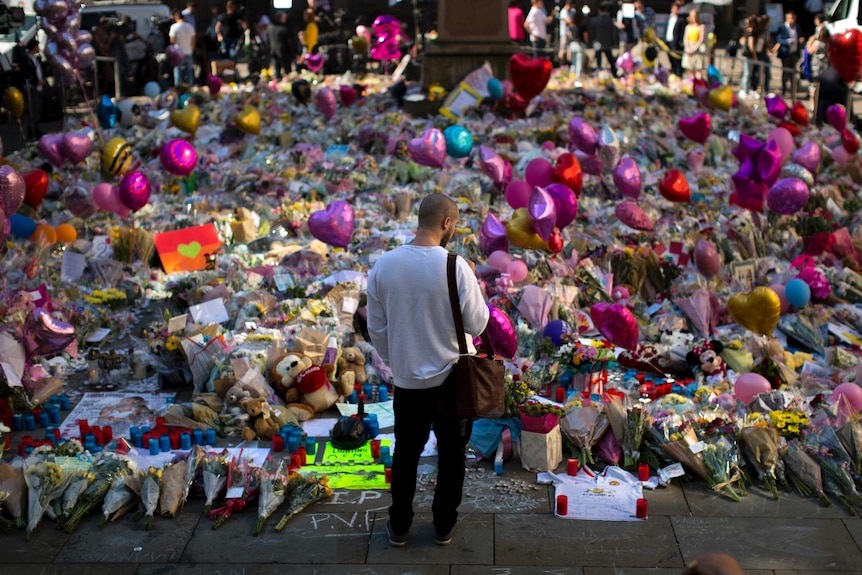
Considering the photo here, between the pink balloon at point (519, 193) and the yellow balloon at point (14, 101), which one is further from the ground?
the yellow balloon at point (14, 101)

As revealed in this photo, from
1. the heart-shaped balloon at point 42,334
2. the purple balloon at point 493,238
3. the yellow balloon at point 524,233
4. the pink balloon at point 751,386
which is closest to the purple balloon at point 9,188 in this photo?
the heart-shaped balloon at point 42,334

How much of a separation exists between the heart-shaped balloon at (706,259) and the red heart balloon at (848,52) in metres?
4.72

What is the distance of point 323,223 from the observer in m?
8.53

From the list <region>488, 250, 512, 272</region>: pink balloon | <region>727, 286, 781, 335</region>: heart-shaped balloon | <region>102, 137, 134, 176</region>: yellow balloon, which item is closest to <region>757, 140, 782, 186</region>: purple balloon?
<region>488, 250, 512, 272</region>: pink balloon

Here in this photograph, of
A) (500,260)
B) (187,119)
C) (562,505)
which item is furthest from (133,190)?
(562,505)

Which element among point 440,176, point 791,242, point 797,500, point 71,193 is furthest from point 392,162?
point 797,500

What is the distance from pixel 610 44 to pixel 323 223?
1253 centimetres

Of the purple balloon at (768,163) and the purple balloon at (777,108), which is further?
the purple balloon at (777,108)

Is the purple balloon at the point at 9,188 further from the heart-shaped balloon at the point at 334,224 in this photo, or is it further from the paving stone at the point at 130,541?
the paving stone at the point at 130,541

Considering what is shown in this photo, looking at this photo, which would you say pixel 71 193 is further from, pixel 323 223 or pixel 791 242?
pixel 791 242

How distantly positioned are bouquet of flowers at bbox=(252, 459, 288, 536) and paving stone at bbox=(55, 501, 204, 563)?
0.31 m

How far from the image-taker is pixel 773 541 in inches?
181

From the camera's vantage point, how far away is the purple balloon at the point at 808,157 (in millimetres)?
11242

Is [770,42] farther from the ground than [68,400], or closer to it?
farther from the ground
